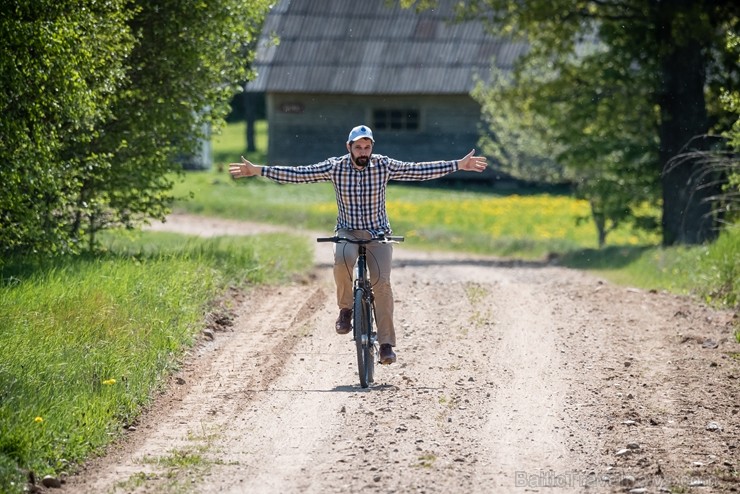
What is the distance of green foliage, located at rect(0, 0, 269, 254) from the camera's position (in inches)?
447

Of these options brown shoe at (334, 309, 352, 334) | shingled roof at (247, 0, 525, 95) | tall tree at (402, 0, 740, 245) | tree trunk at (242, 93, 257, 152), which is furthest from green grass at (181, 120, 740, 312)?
tree trunk at (242, 93, 257, 152)

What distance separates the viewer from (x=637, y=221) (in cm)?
2241

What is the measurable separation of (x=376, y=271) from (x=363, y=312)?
41cm

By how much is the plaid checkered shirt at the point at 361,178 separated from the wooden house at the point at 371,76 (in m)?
27.3

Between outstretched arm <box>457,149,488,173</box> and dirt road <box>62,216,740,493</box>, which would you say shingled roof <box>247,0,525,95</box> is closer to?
dirt road <box>62,216,740,493</box>

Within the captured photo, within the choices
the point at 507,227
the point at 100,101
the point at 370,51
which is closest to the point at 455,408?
the point at 100,101

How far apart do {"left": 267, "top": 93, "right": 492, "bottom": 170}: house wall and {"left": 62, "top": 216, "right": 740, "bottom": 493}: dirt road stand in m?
24.4

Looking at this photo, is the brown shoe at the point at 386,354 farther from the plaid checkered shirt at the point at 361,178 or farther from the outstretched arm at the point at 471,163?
the outstretched arm at the point at 471,163

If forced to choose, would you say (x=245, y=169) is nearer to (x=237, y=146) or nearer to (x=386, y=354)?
(x=386, y=354)

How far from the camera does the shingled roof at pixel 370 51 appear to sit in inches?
1453

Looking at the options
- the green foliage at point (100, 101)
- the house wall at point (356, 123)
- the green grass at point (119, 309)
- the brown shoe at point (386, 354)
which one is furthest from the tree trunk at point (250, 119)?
the brown shoe at point (386, 354)

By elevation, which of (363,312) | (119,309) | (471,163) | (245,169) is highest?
(471,163)

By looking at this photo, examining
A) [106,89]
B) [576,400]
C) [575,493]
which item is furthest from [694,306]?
[575,493]

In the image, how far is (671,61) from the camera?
20359mm
